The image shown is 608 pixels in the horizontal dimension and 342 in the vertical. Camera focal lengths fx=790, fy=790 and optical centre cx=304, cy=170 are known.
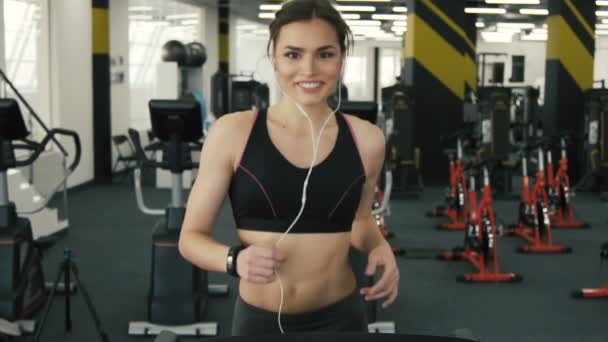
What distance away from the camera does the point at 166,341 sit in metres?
1.31

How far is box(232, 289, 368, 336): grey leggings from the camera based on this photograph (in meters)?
1.70

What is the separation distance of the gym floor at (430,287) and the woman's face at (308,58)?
257cm

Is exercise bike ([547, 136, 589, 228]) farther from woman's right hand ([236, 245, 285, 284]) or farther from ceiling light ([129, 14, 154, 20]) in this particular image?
ceiling light ([129, 14, 154, 20])

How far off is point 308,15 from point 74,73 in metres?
9.22

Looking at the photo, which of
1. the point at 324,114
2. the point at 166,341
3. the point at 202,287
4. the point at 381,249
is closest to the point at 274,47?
the point at 324,114

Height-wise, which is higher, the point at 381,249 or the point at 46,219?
the point at 381,249

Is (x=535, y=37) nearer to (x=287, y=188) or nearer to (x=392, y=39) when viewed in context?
(x=392, y=39)

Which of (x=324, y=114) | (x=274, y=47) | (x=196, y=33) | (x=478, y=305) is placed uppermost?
(x=196, y=33)

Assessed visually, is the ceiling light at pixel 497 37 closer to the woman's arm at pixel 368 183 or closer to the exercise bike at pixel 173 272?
the exercise bike at pixel 173 272

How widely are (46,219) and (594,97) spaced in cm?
690

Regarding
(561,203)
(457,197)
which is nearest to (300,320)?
(457,197)

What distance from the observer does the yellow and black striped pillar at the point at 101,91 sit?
1085 centimetres

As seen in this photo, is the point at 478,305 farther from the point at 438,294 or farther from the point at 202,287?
the point at 202,287

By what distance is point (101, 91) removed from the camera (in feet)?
36.0
